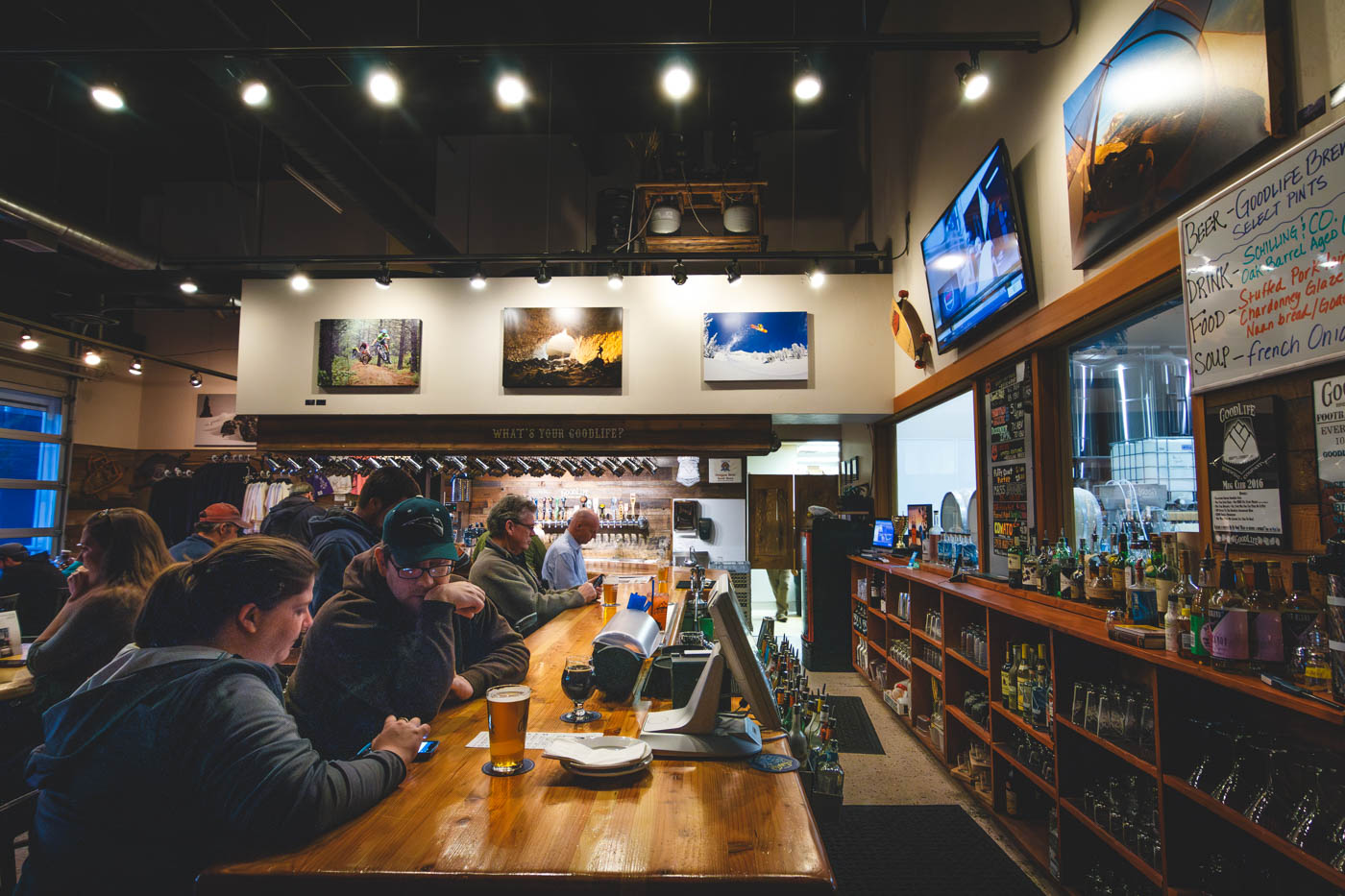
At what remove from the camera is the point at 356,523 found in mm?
3379

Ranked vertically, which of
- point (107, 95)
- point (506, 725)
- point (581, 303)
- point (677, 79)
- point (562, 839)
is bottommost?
point (562, 839)

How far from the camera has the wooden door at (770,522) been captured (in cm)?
823

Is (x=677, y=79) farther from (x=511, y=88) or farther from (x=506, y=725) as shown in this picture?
(x=506, y=725)

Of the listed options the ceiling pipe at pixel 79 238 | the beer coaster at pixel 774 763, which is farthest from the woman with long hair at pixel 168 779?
the ceiling pipe at pixel 79 238

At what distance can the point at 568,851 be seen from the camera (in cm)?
117

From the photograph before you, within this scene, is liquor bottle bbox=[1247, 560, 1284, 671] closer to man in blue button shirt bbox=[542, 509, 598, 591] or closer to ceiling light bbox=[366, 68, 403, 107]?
man in blue button shirt bbox=[542, 509, 598, 591]

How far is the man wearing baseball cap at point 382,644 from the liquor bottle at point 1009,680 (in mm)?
2871

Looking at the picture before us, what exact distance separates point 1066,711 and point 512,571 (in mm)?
2758

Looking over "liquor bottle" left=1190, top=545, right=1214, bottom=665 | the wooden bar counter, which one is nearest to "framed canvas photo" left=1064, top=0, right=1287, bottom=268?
"liquor bottle" left=1190, top=545, right=1214, bottom=665

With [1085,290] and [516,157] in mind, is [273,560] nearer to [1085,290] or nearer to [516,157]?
[1085,290]

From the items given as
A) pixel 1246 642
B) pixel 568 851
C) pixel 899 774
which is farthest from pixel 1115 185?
pixel 899 774

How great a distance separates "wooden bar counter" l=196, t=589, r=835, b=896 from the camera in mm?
1100

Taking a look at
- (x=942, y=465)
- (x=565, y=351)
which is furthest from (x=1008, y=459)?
(x=565, y=351)

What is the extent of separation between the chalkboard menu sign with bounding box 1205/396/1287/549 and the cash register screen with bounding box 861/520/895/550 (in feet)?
13.0
